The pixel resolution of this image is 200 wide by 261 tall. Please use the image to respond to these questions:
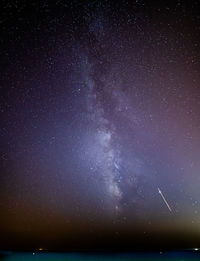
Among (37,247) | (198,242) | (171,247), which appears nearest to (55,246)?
(37,247)

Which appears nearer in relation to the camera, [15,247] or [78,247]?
[15,247]

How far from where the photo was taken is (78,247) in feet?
373

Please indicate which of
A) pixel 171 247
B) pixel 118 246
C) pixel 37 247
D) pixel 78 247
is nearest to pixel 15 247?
pixel 37 247

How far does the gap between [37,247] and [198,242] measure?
72.1m

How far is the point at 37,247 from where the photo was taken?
106m

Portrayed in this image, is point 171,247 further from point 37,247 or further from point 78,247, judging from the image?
point 37,247

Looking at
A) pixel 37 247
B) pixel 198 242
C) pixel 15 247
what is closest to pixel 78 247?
pixel 37 247

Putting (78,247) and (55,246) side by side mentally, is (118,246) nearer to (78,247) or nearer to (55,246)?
(78,247)

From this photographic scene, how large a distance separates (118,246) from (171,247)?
82.1 ft

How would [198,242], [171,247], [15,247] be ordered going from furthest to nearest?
[198,242]
[171,247]
[15,247]

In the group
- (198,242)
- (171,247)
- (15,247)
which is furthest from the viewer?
(198,242)

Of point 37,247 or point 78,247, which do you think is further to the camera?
point 78,247

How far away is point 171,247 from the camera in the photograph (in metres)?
105

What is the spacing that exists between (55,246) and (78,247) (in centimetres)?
1046
